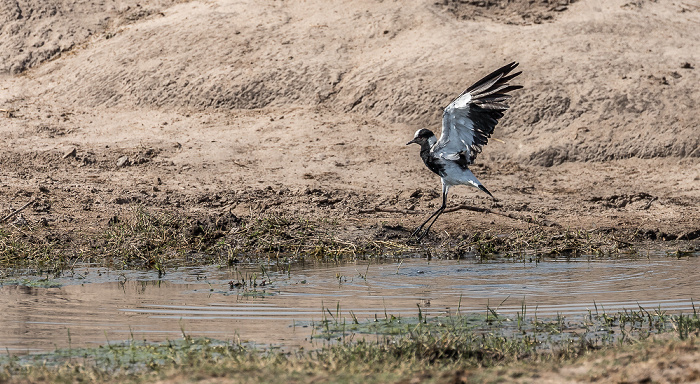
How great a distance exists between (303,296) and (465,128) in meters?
2.80

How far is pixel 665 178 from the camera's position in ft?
40.4

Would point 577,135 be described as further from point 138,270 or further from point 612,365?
point 612,365

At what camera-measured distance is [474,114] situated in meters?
8.55

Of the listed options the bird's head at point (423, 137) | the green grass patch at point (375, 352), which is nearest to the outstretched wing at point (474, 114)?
the bird's head at point (423, 137)

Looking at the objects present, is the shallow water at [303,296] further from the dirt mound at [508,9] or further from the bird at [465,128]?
the dirt mound at [508,9]

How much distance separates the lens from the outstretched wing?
8344 mm

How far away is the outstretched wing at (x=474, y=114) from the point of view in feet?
27.4

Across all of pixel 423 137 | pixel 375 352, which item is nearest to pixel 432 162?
pixel 423 137

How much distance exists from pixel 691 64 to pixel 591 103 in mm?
1925

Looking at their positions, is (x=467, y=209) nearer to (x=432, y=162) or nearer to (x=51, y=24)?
(x=432, y=162)

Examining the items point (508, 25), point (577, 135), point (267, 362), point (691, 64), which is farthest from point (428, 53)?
point (267, 362)

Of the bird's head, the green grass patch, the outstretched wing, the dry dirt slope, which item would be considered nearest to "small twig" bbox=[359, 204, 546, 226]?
the bird's head

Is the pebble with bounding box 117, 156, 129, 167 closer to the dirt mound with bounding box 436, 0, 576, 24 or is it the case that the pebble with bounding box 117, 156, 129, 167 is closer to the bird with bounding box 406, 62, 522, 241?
the bird with bounding box 406, 62, 522, 241

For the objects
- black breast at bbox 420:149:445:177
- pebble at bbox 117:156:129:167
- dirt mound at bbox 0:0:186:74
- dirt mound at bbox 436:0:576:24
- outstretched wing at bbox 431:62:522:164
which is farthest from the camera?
dirt mound at bbox 0:0:186:74
